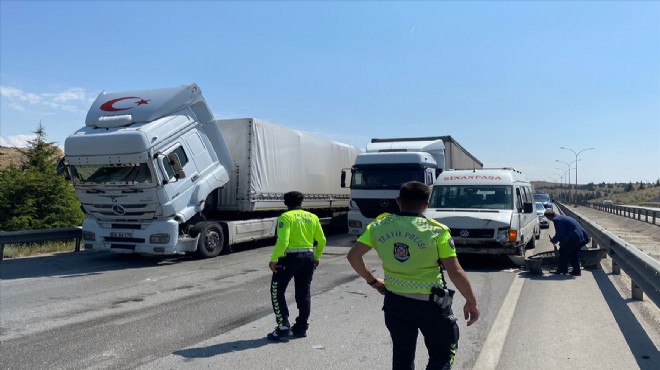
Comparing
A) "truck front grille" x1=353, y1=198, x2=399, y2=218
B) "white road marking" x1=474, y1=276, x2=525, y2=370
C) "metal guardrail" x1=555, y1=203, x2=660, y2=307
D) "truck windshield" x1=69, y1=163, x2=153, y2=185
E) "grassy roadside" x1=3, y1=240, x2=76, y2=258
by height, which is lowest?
"grassy roadside" x1=3, y1=240, x2=76, y2=258

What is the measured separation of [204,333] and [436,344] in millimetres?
3429

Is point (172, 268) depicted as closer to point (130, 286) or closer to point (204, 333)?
point (130, 286)

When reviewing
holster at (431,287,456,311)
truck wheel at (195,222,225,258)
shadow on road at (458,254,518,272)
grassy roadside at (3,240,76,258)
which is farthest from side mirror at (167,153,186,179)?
holster at (431,287,456,311)

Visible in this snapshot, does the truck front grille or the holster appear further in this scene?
the truck front grille

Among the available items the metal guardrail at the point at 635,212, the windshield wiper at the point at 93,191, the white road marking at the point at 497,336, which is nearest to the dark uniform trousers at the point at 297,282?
the white road marking at the point at 497,336

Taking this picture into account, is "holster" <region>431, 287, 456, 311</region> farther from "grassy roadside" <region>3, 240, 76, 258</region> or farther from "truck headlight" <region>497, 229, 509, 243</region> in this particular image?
"grassy roadside" <region>3, 240, 76, 258</region>

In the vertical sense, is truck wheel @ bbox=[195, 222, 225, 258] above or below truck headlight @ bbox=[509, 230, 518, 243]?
below

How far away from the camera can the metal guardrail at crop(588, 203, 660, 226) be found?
25438 millimetres

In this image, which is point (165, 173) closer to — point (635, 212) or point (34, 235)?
point (34, 235)

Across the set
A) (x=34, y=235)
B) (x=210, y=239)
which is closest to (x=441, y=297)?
(x=210, y=239)

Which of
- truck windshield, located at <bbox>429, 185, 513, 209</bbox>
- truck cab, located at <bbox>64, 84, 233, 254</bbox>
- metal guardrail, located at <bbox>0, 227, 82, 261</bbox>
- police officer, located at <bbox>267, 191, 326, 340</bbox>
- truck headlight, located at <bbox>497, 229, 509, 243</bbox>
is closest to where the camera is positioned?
police officer, located at <bbox>267, 191, 326, 340</bbox>

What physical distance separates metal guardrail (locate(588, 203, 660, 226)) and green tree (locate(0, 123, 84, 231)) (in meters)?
25.0

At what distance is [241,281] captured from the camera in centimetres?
937

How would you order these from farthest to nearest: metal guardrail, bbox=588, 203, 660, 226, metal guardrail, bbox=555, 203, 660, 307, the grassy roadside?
metal guardrail, bbox=588, 203, 660, 226 < the grassy roadside < metal guardrail, bbox=555, 203, 660, 307
